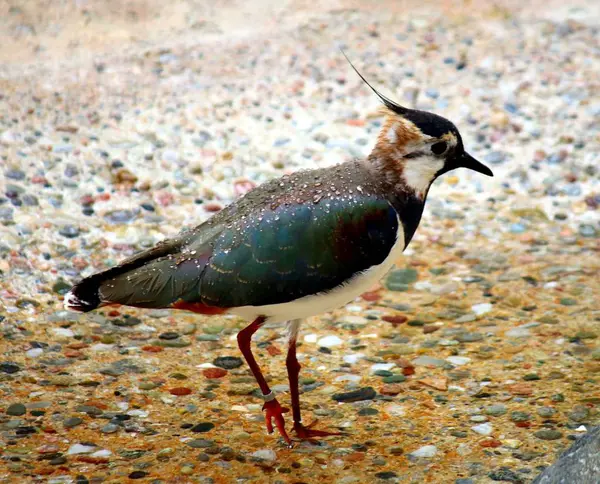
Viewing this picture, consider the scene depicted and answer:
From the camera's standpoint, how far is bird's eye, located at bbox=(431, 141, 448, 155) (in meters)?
Result: 5.00

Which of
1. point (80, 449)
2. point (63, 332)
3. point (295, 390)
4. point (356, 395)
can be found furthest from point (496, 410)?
point (63, 332)

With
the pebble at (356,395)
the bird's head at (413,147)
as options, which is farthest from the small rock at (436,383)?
the bird's head at (413,147)

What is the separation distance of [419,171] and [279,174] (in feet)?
10.1

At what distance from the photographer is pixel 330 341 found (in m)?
6.17

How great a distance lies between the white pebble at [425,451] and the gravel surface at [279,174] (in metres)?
0.03

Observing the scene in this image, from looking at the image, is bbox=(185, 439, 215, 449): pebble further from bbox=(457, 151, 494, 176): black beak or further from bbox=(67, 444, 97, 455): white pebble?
bbox=(457, 151, 494, 176): black beak

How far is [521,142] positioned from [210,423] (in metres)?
4.51

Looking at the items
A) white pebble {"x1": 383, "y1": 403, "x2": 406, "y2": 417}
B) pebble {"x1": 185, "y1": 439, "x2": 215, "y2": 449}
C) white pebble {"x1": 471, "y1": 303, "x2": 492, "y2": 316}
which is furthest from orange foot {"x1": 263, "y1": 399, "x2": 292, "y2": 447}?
white pebble {"x1": 471, "y1": 303, "x2": 492, "y2": 316}

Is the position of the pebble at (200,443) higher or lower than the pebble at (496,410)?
higher

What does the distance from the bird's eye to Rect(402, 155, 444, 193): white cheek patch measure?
37mm

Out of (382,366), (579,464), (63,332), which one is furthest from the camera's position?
(63,332)

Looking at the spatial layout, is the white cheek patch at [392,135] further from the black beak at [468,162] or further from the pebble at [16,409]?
the pebble at [16,409]

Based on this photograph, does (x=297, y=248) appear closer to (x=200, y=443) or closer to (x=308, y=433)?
(x=308, y=433)

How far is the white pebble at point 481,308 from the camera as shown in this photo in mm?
6473
